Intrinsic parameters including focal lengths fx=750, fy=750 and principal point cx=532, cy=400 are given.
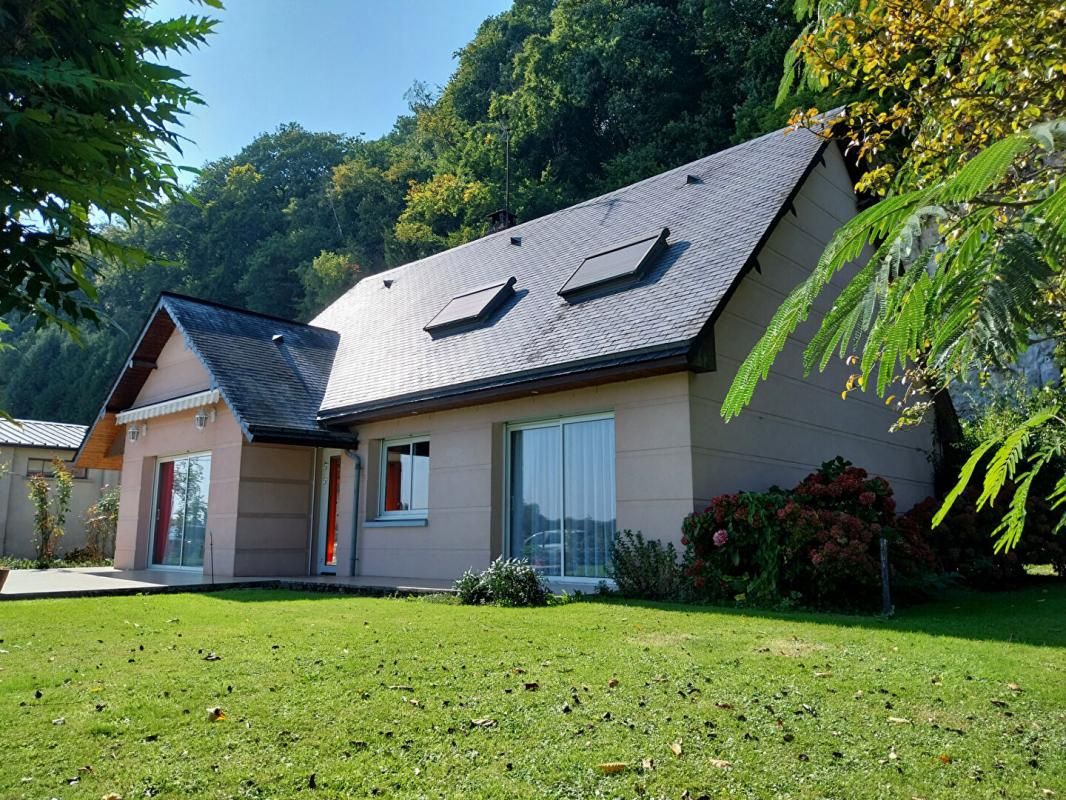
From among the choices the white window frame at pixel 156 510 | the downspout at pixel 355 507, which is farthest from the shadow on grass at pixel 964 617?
the white window frame at pixel 156 510

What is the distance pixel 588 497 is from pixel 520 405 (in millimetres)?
1859

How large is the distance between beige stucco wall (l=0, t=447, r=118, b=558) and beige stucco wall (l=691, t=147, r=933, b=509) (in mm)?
22304

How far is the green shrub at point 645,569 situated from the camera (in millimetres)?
9852

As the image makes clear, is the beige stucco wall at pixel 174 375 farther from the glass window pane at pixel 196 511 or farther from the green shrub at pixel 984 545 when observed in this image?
the green shrub at pixel 984 545

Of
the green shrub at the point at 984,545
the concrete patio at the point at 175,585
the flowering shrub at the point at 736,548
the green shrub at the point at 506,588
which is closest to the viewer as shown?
the flowering shrub at the point at 736,548

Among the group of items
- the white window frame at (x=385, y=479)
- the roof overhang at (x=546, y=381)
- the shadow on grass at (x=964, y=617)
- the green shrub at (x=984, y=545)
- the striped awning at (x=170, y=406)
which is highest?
the striped awning at (x=170, y=406)

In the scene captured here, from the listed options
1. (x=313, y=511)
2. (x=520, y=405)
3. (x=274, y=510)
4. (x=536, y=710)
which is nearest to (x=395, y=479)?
(x=313, y=511)

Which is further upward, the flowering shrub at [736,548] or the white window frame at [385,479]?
the white window frame at [385,479]

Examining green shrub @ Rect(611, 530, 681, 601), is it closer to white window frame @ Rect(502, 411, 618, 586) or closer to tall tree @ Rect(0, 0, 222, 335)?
white window frame @ Rect(502, 411, 618, 586)

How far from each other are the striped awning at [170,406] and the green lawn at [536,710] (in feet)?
25.0

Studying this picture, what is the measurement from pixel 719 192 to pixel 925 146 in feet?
22.7

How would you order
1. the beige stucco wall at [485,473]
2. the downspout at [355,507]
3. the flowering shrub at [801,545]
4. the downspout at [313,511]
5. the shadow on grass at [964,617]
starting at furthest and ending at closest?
the downspout at [313,511], the downspout at [355,507], the beige stucco wall at [485,473], the flowering shrub at [801,545], the shadow on grass at [964,617]

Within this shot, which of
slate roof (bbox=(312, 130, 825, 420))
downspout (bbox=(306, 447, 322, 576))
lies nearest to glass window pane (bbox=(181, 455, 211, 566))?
downspout (bbox=(306, 447, 322, 576))

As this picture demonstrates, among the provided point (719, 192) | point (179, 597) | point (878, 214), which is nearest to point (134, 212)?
point (878, 214)
